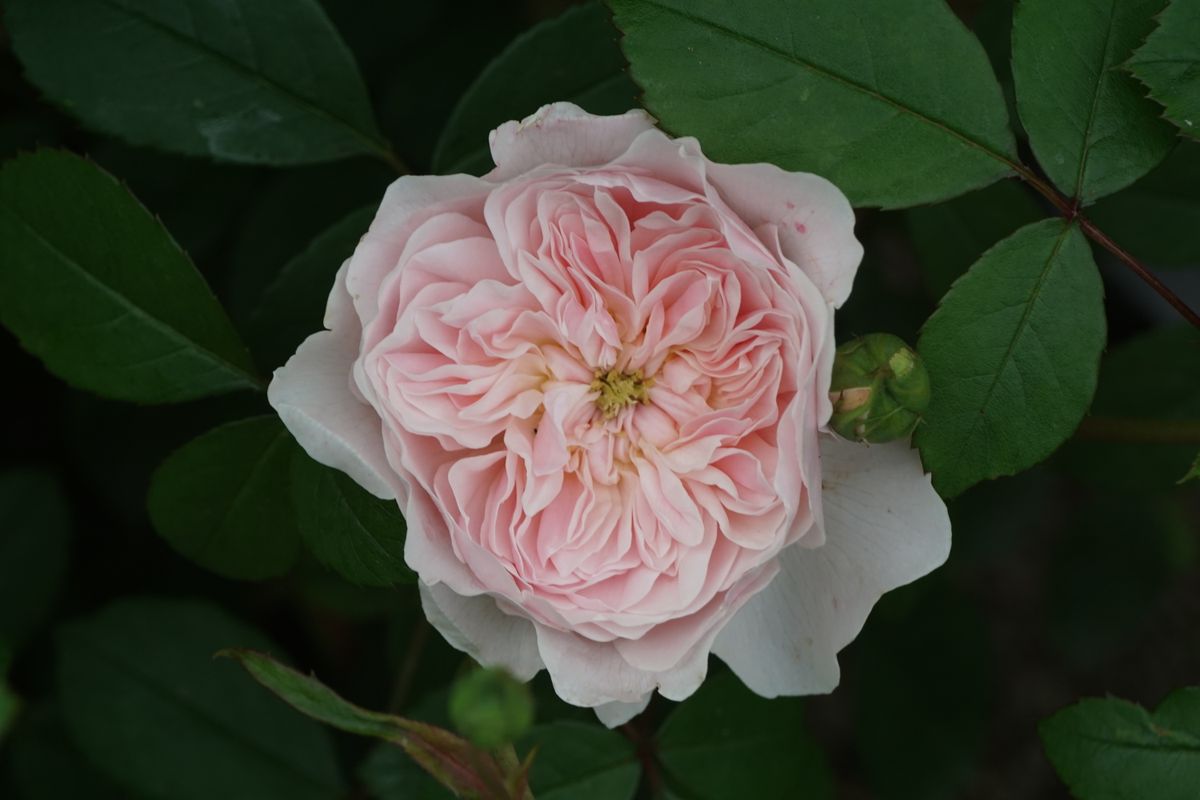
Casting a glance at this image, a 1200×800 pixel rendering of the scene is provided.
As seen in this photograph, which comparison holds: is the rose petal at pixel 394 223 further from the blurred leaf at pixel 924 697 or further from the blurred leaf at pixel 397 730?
the blurred leaf at pixel 924 697

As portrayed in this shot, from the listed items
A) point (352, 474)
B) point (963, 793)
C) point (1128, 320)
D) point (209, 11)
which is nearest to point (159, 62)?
point (209, 11)

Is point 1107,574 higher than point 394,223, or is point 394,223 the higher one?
point 394,223

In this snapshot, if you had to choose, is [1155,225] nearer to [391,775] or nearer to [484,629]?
[484,629]

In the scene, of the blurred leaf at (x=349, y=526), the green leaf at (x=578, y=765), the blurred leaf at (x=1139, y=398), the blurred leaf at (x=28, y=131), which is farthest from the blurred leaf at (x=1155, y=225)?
the blurred leaf at (x=28, y=131)

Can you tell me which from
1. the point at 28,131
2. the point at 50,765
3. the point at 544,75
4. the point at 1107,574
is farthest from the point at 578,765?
the point at 1107,574

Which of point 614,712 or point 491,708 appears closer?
point 491,708

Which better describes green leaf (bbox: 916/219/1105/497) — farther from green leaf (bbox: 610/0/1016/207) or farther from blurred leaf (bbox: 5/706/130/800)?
blurred leaf (bbox: 5/706/130/800)
